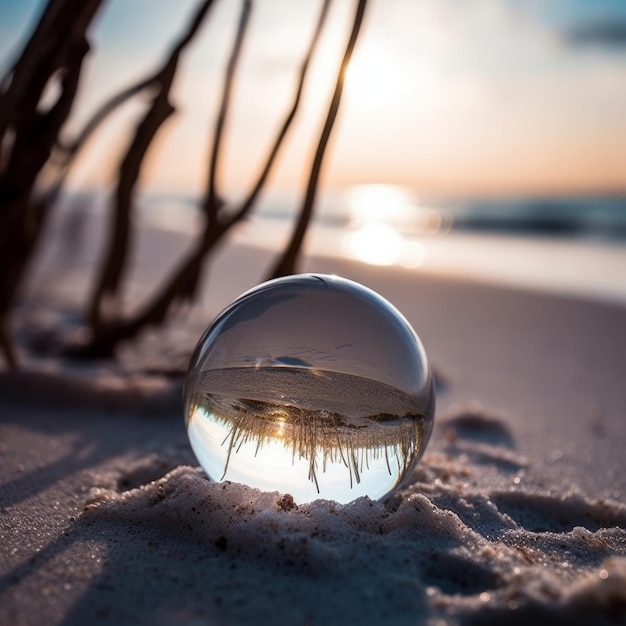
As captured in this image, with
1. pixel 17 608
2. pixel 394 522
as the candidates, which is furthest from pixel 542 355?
pixel 17 608

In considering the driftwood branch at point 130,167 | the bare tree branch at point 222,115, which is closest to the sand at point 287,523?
the driftwood branch at point 130,167

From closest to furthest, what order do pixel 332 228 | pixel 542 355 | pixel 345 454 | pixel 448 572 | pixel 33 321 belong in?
pixel 448 572, pixel 345 454, pixel 33 321, pixel 542 355, pixel 332 228

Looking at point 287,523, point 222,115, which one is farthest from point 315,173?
point 287,523

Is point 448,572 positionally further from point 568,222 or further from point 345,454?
point 568,222

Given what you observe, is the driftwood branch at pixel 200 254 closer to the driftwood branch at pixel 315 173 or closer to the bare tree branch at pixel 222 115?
the bare tree branch at pixel 222 115

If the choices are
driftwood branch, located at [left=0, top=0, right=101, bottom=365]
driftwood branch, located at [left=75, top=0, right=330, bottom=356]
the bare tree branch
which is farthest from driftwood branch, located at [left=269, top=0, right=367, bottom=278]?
driftwood branch, located at [left=0, top=0, right=101, bottom=365]

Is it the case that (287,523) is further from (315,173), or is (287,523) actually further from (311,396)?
(315,173)

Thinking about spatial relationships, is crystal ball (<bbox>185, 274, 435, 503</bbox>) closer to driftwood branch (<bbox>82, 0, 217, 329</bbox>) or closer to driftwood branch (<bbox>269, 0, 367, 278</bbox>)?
driftwood branch (<bbox>269, 0, 367, 278</bbox>)
